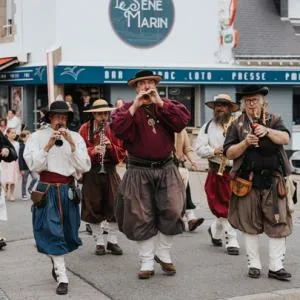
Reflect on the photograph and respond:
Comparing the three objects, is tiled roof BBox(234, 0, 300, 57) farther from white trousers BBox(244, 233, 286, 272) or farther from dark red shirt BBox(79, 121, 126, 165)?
white trousers BBox(244, 233, 286, 272)

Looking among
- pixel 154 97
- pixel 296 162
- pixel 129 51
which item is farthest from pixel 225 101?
pixel 129 51

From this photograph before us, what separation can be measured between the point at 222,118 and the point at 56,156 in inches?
92.9

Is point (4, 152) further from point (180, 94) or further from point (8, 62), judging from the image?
point (8, 62)

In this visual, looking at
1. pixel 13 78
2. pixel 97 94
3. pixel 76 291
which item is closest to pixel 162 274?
pixel 76 291

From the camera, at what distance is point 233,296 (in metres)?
5.75

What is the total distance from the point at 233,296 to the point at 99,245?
2.15 m

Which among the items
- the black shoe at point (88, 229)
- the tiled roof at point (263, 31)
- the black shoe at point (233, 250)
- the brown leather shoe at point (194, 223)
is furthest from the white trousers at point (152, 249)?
the tiled roof at point (263, 31)

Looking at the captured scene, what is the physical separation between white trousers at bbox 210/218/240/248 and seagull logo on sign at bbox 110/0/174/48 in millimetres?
11918

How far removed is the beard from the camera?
25.2 ft

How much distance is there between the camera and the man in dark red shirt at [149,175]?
246 inches

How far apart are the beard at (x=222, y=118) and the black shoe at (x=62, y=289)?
2.79 metres

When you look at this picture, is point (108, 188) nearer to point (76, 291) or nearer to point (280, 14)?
point (76, 291)

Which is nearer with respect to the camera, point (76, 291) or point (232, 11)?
point (76, 291)

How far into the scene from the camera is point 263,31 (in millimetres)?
20516
